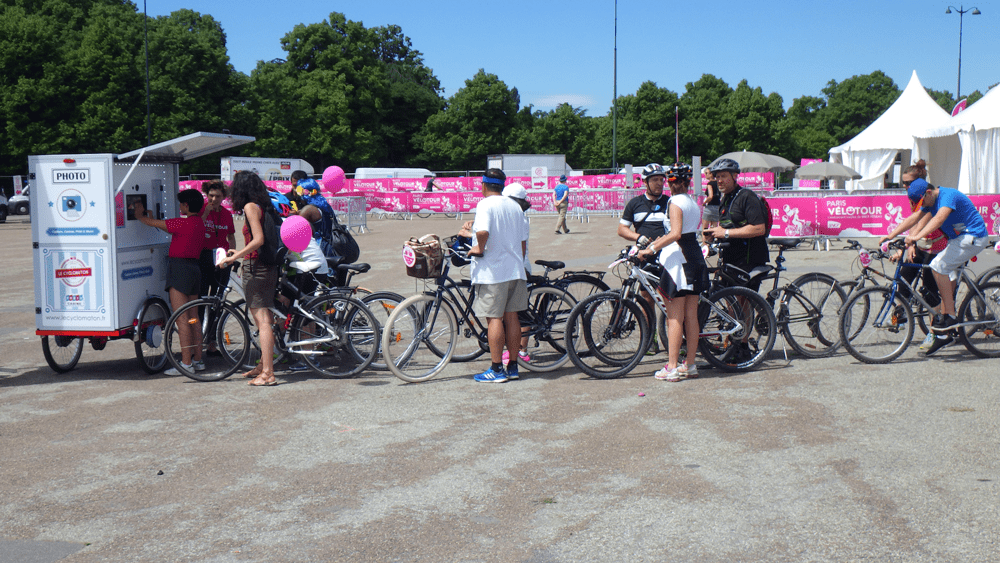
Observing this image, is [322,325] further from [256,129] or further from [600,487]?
[256,129]

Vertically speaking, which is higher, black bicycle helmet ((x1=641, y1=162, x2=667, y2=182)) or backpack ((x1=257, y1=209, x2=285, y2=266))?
black bicycle helmet ((x1=641, y1=162, x2=667, y2=182))

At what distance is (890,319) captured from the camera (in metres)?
7.68

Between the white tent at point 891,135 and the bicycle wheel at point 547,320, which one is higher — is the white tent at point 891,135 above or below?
above

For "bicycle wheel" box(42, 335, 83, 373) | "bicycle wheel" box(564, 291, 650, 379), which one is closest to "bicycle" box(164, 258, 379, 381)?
"bicycle wheel" box(42, 335, 83, 373)

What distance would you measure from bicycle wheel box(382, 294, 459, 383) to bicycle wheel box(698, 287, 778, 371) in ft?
7.05

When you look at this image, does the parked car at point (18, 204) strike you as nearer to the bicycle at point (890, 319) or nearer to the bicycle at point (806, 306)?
the bicycle at point (806, 306)

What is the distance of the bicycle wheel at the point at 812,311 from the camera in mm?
7805

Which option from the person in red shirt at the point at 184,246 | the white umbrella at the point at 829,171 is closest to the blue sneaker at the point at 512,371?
the person in red shirt at the point at 184,246

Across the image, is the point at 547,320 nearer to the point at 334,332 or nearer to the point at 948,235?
the point at 334,332

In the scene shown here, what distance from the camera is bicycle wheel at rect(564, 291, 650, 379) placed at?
726 cm

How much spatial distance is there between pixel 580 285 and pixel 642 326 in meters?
0.85

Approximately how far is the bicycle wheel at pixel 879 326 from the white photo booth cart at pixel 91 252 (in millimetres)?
5475

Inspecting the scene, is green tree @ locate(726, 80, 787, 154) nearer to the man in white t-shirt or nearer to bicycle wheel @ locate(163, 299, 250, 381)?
the man in white t-shirt

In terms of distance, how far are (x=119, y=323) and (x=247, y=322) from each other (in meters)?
1.11
